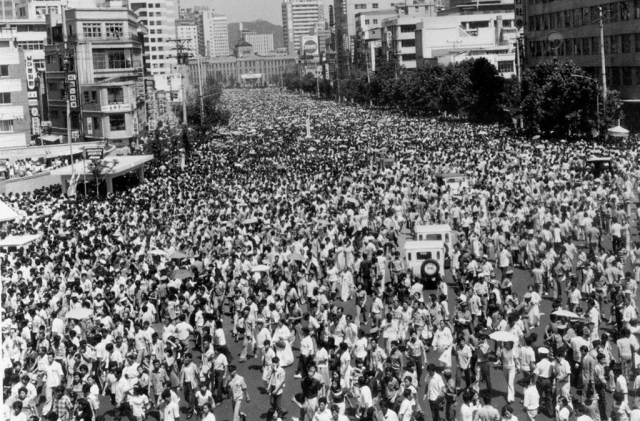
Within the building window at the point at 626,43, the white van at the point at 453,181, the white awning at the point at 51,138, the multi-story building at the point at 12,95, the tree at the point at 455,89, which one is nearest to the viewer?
the white van at the point at 453,181

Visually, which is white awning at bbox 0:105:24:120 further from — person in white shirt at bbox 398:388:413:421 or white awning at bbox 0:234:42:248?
person in white shirt at bbox 398:388:413:421

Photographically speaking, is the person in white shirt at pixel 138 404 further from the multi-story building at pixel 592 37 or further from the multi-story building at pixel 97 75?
the multi-story building at pixel 97 75

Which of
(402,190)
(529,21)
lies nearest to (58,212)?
(402,190)

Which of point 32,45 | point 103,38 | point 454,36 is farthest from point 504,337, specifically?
point 454,36

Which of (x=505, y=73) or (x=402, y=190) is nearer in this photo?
(x=402, y=190)

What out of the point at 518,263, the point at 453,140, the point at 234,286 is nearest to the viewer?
the point at 234,286

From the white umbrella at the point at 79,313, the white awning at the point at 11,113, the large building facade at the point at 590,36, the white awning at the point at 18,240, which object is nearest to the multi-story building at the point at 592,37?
the large building facade at the point at 590,36

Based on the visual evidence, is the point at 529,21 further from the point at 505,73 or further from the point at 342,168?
the point at 342,168
